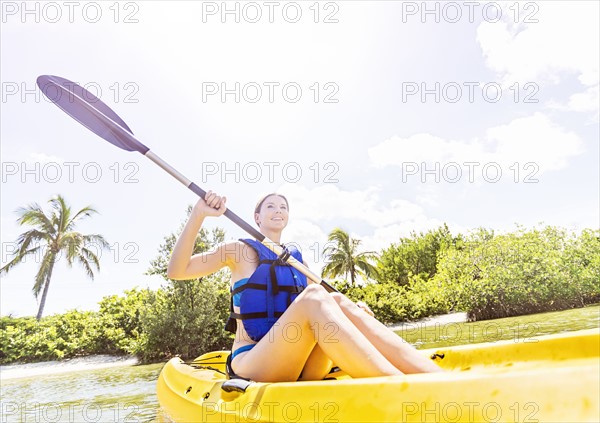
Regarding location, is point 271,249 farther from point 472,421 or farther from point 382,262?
point 382,262

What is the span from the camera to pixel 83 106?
3246 millimetres

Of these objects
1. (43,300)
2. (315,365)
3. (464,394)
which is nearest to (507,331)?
(315,365)

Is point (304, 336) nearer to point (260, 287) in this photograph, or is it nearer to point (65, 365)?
point (260, 287)

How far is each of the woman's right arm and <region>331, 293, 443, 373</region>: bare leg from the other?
2.66ft

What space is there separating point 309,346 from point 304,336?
0.29 feet

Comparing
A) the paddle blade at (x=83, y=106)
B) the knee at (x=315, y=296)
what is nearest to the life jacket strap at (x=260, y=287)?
the knee at (x=315, y=296)

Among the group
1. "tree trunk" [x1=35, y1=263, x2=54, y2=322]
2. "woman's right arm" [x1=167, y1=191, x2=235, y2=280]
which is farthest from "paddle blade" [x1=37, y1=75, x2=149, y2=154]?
"tree trunk" [x1=35, y1=263, x2=54, y2=322]

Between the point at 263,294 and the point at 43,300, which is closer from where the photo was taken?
the point at 263,294

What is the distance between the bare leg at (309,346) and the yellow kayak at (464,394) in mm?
99

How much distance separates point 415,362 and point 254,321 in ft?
2.77

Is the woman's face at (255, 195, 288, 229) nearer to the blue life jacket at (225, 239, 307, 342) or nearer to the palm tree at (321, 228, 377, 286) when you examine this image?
the blue life jacket at (225, 239, 307, 342)

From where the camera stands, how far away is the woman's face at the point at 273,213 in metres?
2.55

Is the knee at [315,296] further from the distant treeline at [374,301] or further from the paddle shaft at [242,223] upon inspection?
the distant treeline at [374,301]

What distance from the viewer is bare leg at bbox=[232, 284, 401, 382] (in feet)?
5.10
